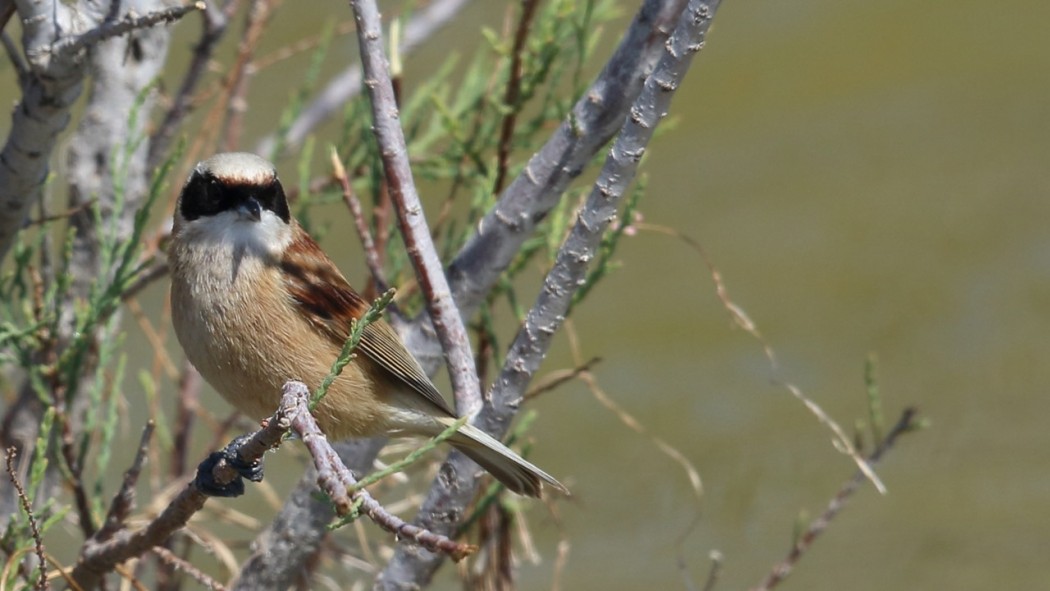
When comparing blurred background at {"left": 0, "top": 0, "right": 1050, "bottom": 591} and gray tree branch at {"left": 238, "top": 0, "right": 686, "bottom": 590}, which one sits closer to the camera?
gray tree branch at {"left": 238, "top": 0, "right": 686, "bottom": 590}

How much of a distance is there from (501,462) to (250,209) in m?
0.89

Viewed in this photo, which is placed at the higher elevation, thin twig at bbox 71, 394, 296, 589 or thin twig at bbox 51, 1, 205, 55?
thin twig at bbox 51, 1, 205, 55

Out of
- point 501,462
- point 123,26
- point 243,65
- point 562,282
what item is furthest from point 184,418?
point 562,282

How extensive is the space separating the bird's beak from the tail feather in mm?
766

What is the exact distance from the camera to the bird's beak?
3648mm

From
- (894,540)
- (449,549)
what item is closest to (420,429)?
(449,549)

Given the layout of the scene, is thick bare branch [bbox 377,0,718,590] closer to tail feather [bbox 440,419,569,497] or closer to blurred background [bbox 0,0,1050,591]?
tail feather [bbox 440,419,569,497]

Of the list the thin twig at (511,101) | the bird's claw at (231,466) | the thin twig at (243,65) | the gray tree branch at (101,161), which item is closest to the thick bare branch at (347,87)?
the thin twig at (243,65)

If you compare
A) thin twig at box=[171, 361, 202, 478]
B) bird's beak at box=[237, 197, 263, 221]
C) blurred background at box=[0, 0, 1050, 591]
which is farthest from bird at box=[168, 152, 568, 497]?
blurred background at box=[0, 0, 1050, 591]

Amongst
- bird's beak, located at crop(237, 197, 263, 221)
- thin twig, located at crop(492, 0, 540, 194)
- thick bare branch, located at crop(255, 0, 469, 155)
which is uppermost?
thick bare branch, located at crop(255, 0, 469, 155)

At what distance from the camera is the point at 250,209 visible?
12.0ft

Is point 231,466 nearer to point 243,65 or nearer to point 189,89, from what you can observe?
point 189,89

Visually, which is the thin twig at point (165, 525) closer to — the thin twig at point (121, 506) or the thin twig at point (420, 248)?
the thin twig at point (121, 506)

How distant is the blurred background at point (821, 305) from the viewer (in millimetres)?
6863
